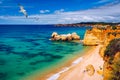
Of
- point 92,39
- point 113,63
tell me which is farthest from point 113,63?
point 92,39

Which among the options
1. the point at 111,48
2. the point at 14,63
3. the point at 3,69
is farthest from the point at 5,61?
the point at 111,48

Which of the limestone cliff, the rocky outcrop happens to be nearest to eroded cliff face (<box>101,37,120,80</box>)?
the limestone cliff

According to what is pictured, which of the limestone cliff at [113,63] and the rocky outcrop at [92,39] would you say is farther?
the rocky outcrop at [92,39]

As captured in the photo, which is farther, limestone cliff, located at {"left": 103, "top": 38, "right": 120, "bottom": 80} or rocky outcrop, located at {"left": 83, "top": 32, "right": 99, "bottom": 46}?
rocky outcrop, located at {"left": 83, "top": 32, "right": 99, "bottom": 46}

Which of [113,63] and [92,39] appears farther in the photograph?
[92,39]

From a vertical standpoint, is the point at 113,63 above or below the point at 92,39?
above

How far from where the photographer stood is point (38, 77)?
30703 millimetres

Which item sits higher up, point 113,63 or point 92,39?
point 113,63

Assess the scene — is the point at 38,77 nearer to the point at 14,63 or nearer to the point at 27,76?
the point at 27,76

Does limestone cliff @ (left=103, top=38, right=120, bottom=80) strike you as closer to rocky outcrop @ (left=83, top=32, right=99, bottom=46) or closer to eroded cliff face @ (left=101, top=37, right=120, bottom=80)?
eroded cliff face @ (left=101, top=37, right=120, bottom=80)

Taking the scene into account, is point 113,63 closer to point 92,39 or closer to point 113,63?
point 113,63

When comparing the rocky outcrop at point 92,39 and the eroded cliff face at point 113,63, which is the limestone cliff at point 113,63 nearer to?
the eroded cliff face at point 113,63

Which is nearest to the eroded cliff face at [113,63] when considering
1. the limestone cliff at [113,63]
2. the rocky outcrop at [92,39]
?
the limestone cliff at [113,63]

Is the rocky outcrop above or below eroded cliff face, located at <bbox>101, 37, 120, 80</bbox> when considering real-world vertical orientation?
below
